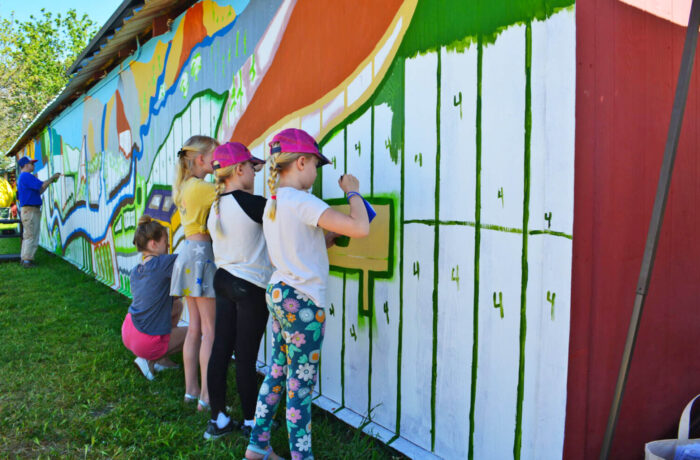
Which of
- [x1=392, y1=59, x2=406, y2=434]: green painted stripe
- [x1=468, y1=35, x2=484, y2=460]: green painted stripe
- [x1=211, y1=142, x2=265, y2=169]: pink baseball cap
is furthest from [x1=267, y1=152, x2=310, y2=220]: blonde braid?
[x1=468, y1=35, x2=484, y2=460]: green painted stripe

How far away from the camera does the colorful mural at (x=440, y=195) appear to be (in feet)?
6.79

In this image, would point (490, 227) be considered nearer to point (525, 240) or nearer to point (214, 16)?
point (525, 240)

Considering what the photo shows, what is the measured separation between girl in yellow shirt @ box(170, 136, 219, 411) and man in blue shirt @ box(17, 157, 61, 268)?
7.77 metres

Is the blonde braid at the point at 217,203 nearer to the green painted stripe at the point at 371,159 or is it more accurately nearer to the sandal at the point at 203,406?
the green painted stripe at the point at 371,159

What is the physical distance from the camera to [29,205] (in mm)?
9992

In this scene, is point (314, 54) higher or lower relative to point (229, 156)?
higher

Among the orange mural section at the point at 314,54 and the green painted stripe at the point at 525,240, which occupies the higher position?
the orange mural section at the point at 314,54

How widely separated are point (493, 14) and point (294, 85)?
1.71 m

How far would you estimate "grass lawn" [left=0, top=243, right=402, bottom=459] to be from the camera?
9.37 feet

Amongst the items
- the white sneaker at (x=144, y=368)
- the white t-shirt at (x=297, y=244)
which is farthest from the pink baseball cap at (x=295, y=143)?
the white sneaker at (x=144, y=368)

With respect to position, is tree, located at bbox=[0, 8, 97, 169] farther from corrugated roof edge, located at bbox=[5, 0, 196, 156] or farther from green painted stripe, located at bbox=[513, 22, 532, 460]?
green painted stripe, located at bbox=[513, 22, 532, 460]

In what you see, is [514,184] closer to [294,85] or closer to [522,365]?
[522,365]

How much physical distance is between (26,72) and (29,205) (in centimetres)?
2712

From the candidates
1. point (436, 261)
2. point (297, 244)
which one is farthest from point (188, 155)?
point (436, 261)
